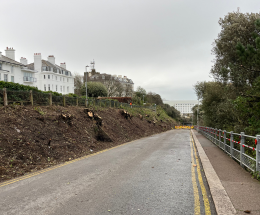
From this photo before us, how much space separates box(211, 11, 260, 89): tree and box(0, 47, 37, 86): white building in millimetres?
36019

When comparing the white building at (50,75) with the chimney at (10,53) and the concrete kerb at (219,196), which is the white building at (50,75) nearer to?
the chimney at (10,53)

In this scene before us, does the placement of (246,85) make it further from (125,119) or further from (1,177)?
(1,177)

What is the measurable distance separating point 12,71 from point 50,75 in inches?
510

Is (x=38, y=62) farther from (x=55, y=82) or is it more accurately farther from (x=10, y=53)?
(x=10, y=53)

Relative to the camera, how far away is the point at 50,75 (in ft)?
183

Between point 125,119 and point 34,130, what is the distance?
1585 cm

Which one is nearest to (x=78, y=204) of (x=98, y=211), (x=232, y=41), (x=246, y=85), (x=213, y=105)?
(x=98, y=211)

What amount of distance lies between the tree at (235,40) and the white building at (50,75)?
143ft

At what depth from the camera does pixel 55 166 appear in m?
8.65

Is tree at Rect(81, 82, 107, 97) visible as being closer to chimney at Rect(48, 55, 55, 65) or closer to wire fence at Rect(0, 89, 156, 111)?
chimney at Rect(48, 55, 55, 65)

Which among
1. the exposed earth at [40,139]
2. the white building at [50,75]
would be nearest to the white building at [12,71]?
the white building at [50,75]

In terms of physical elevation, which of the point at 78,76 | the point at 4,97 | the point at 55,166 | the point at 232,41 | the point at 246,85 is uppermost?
the point at 78,76

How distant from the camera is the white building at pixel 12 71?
40.7m

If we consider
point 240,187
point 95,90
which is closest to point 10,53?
point 95,90
